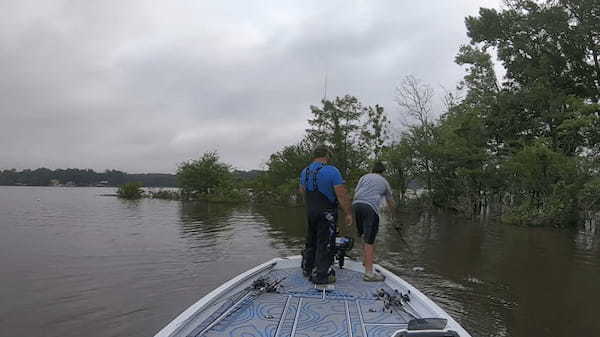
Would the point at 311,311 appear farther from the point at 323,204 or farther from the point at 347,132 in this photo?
the point at 347,132

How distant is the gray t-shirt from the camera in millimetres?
5273

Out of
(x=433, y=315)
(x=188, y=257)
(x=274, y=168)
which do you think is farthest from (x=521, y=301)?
(x=274, y=168)

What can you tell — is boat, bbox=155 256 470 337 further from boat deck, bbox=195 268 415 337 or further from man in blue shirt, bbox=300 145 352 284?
man in blue shirt, bbox=300 145 352 284

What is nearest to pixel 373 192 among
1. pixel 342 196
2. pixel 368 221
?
pixel 368 221

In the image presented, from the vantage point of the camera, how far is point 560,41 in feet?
71.3

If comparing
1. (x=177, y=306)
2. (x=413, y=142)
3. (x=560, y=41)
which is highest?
(x=560, y=41)

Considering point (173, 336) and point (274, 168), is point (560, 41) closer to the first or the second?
point (274, 168)

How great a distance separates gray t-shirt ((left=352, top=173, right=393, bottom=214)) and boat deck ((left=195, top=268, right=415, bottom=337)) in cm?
106

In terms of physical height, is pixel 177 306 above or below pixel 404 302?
below

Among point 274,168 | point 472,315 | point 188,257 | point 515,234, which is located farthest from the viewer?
point 274,168

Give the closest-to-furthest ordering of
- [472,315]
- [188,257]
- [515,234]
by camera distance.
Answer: [472,315]
[188,257]
[515,234]

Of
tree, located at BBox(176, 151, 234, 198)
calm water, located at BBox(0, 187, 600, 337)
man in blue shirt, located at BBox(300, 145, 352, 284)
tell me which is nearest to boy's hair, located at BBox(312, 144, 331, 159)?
man in blue shirt, located at BBox(300, 145, 352, 284)

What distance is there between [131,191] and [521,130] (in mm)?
33962

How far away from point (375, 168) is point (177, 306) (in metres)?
3.28
